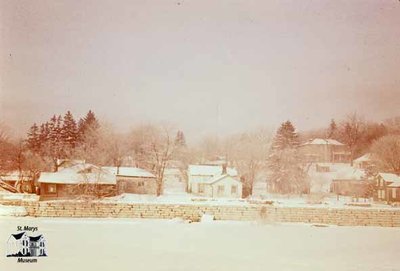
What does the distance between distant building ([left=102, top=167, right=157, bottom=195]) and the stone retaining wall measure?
4.2 inches

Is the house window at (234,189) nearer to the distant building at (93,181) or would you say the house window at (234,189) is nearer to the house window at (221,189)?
the house window at (221,189)

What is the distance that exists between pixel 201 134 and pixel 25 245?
1.43 m

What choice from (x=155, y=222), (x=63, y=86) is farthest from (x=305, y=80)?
(x=63, y=86)

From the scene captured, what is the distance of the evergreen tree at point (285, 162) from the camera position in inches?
144

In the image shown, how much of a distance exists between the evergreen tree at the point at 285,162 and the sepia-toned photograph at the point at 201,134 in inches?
0.4

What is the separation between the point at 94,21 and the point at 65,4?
0.23 meters

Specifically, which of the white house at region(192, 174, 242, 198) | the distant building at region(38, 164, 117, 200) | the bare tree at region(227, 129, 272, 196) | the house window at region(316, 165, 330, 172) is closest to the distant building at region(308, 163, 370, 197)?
the house window at region(316, 165, 330, 172)

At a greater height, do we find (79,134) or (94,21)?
(94,21)

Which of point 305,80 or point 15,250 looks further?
point 305,80

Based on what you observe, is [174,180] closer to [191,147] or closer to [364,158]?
[191,147]

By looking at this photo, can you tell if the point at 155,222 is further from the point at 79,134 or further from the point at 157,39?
the point at 157,39

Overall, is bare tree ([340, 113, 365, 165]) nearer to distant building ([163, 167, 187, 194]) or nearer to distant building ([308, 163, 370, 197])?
distant building ([308, 163, 370, 197])

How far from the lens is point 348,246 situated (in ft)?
12.1

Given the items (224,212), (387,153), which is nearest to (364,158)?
(387,153)
